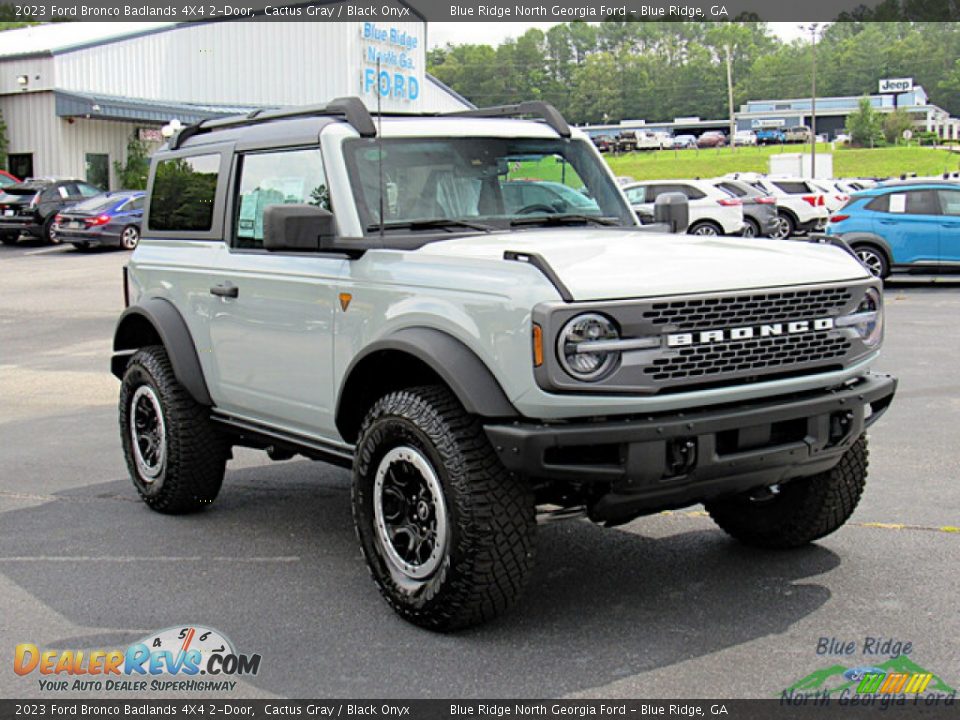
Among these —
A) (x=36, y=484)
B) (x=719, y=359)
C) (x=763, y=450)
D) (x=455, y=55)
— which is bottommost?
(x=36, y=484)

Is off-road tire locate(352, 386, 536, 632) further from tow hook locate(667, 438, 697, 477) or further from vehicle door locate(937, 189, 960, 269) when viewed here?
vehicle door locate(937, 189, 960, 269)

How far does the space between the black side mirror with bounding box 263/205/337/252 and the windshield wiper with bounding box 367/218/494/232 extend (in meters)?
0.30

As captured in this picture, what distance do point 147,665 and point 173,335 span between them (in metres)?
2.49

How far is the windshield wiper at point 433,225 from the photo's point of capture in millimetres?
5766

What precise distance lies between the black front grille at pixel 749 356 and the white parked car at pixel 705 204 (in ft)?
73.2

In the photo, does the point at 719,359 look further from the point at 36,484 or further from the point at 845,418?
the point at 36,484

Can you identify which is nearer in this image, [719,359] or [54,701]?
[54,701]

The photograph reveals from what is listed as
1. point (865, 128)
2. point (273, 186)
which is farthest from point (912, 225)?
point (865, 128)

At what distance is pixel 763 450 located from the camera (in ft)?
15.7

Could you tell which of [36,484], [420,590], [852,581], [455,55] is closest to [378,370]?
[420,590]

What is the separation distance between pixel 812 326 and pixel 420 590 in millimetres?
1878

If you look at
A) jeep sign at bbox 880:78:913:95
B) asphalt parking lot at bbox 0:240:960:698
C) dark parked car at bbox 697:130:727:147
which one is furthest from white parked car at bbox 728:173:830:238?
jeep sign at bbox 880:78:913:95

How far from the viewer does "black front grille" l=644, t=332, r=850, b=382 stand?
182 inches

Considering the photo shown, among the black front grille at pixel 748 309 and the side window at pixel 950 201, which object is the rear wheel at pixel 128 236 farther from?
the black front grille at pixel 748 309
